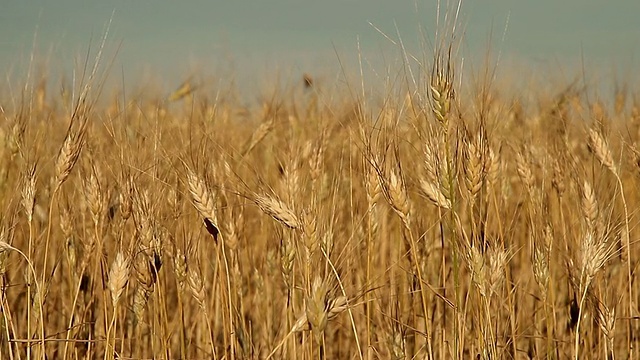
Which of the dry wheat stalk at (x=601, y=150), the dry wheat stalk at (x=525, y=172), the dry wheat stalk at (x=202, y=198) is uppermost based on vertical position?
the dry wheat stalk at (x=601, y=150)

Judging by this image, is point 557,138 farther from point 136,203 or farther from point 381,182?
point 136,203

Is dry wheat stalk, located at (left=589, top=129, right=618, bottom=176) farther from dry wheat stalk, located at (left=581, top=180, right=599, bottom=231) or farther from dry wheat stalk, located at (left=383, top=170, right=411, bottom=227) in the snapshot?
dry wheat stalk, located at (left=383, top=170, right=411, bottom=227)

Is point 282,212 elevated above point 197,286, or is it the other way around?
point 282,212

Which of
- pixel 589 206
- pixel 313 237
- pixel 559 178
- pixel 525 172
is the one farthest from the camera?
pixel 559 178

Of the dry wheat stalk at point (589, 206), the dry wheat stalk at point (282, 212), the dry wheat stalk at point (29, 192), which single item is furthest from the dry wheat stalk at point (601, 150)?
the dry wheat stalk at point (29, 192)

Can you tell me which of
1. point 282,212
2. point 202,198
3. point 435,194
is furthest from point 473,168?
point 202,198

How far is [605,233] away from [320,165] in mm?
759

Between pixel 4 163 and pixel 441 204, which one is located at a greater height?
pixel 441 204

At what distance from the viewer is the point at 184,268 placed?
1819 mm

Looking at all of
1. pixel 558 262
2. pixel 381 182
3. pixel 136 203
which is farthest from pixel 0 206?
pixel 558 262

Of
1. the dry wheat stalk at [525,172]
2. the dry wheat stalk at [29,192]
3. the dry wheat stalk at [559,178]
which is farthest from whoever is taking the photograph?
the dry wheat stalk at [559,178]

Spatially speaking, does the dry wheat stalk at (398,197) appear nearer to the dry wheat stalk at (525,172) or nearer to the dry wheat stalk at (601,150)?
the dry wheat stalk at (525,172)

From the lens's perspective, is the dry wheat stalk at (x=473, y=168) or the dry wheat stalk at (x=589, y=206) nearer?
the dry wheat stalk at (x=473, y=168)

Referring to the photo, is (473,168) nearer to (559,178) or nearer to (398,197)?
(398,197)
